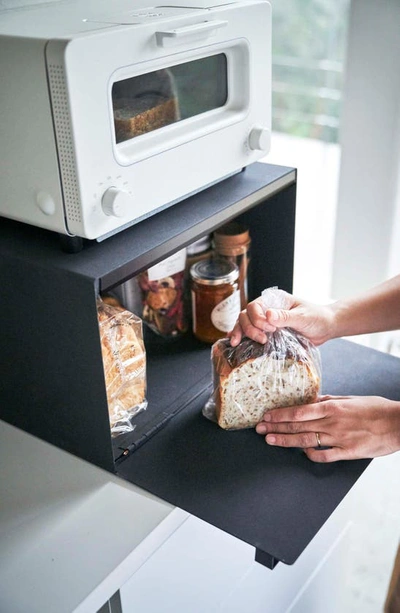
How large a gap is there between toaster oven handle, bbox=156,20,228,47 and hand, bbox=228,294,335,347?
14.4 inches

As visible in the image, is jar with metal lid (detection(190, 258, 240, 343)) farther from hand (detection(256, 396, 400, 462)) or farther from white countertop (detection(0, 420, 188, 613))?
white countertop (detection(0, 420, 188, 613))

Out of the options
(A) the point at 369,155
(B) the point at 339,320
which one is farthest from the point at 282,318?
(A) the point at 369,155

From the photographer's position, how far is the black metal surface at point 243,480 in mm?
867

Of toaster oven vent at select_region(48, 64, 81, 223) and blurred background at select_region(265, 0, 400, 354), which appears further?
blurred background at select_region(265, 0, 400, 354)

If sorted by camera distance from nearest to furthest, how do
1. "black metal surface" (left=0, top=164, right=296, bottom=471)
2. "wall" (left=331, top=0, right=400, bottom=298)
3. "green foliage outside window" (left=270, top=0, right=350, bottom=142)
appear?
"black metal surface" (left=0, top=164, right=296, bottom=471) < "wall" (left=331, top=0, right=400, bottom=298) < "green foliage outside window" (left=270, top=0, right=350, bottom=142)

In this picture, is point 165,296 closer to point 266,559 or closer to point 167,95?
point 167,95

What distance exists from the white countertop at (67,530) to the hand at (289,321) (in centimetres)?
26

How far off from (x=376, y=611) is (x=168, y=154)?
125 centimetres

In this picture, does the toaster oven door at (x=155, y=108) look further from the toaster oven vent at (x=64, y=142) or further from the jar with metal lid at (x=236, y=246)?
the jar with metal lid at (x=236, y=246)

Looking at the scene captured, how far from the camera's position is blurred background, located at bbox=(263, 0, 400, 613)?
1.53 metres

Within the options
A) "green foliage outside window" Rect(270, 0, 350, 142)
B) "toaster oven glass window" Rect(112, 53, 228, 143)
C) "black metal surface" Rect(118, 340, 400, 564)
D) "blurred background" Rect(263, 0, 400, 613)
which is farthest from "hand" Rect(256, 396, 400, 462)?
"green foliage outside window" Rect(270, 0, 350, 142)

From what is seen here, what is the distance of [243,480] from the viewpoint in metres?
0.94

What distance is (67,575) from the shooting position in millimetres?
837

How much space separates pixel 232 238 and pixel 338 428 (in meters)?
0.38
